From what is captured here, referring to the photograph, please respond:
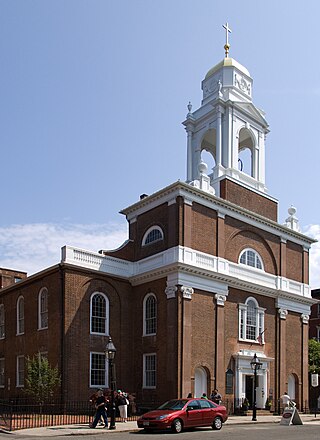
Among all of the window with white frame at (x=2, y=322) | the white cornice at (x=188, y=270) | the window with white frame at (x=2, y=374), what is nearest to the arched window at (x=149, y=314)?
the white cornice at (x=188, y=270)

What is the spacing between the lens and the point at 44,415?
1166 inches

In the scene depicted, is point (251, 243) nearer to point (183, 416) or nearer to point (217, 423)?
point (217, 423)

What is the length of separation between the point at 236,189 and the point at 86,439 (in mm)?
22523

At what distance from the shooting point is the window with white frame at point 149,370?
34750 millimetres

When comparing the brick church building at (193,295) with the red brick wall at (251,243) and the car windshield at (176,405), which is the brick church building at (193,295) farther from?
the car windshield at (176,405)

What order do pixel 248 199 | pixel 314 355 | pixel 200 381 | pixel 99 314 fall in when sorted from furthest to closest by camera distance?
pixel 314 355
pixel 248 199
pixel 99 314
pixel 200 381

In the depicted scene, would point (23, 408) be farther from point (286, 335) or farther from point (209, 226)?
point (286, 335)

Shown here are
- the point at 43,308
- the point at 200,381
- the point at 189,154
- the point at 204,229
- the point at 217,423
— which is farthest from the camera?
the point at 189,154

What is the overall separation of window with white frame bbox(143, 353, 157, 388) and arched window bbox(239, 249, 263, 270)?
8644 mm

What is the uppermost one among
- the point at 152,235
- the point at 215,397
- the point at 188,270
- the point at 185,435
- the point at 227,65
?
the point at 227,65

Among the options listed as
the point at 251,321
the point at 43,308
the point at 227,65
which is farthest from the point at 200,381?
the point at 227,65

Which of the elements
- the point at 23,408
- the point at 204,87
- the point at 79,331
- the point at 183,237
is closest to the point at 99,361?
the point at 79,331

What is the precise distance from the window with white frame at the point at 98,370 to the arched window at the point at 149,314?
9.95 ft

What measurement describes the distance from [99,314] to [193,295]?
5.72 m
